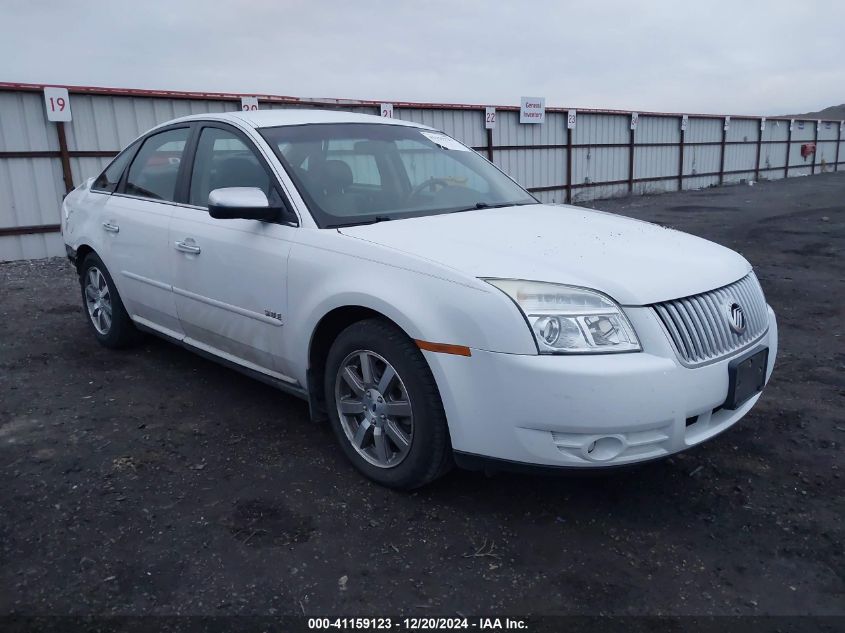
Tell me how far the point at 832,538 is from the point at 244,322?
9.18ft

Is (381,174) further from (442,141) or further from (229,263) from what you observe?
(229,263)

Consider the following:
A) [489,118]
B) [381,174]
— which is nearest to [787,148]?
[489,118]

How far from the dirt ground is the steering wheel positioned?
139cm

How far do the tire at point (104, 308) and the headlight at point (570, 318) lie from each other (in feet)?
11.1

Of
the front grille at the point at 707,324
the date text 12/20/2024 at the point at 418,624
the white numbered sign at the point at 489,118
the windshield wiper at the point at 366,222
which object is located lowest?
the date text 12/20/2024 at the point at 418,624

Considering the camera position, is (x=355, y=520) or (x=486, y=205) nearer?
(x=355, y=520)

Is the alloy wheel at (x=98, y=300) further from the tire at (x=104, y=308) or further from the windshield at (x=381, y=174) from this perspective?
the windshield at (x=381, y=174)

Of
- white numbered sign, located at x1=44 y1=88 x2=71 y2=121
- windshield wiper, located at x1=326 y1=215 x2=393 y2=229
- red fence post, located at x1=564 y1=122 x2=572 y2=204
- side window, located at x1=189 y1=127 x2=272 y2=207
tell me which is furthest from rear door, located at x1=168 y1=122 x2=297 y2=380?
red fence post, located at x1=564 y1=122 x2=572 y2=204

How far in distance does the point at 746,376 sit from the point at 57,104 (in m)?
10.8

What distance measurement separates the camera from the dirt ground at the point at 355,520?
8.12 feet

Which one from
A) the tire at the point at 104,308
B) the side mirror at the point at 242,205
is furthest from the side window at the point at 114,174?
the side mirror at the point at 242,205

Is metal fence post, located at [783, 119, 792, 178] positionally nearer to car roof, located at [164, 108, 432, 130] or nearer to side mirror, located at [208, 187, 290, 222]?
car roof, located at [164, 108, 432, 130]

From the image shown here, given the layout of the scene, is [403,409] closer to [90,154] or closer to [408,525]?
[408,525]

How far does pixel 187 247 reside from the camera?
398 centimetres
